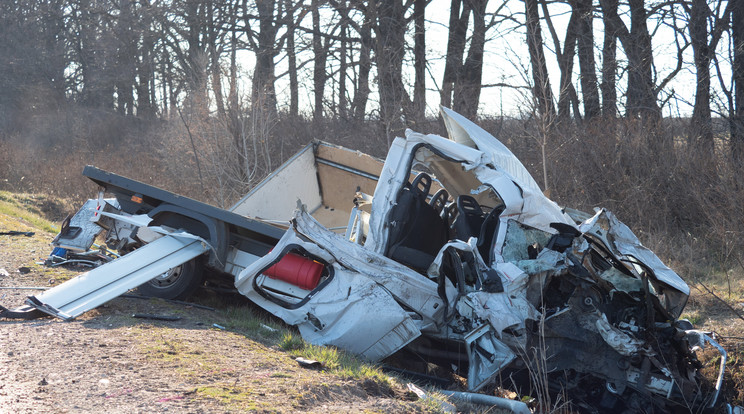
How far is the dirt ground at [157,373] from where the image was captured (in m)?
3.54

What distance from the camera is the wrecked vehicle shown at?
187 inches

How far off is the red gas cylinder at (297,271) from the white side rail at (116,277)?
94 centimetres

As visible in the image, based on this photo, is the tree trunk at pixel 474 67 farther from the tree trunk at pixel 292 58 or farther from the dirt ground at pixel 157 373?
the dirt ground at pixel 157 373

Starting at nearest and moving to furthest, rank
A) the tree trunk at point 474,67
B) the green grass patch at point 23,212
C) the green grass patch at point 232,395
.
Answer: the green grass patch at point 232,395 < the green grass patch at point 23,212 < the tree trunk at point 474,67

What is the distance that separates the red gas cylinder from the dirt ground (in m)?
0.56

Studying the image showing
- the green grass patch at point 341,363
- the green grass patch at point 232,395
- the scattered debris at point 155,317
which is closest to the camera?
the green grass patch at point 232,395

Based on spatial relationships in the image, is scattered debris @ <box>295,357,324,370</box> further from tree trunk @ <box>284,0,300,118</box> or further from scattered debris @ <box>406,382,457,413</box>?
tree trunk @ <box>284,0,300,118</box>

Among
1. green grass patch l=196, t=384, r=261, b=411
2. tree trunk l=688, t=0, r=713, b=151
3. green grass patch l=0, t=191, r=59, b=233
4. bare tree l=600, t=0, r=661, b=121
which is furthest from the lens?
bare tree l=600, t=0, r=661, b=121

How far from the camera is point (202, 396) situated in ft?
12.0

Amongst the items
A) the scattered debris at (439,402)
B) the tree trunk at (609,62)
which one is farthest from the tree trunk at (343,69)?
the scattered debris at (439,402)

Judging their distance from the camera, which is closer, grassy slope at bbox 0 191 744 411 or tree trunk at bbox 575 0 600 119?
grassy slope at bbox 0 191 744 411

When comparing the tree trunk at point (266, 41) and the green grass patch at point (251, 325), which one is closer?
the green grass patch at point (251, 325)

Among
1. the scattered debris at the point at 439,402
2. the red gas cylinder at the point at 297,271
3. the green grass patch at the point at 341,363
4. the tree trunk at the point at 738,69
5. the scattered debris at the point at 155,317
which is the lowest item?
the scattered debris at the point at 439,402

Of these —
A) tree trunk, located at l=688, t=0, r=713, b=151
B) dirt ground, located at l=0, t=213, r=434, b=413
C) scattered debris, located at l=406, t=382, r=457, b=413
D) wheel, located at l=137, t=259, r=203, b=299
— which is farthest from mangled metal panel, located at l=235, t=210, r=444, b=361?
tree trunk, located at l=688, t=0, r=713, b=151
